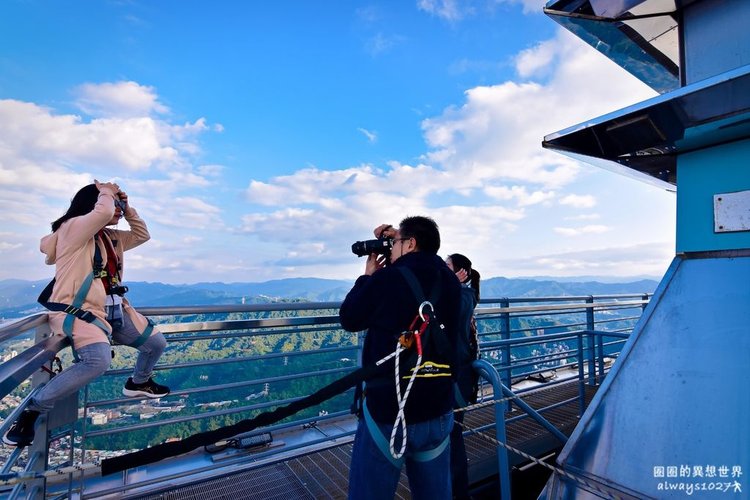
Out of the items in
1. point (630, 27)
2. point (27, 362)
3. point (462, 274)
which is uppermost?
point (630, 27)

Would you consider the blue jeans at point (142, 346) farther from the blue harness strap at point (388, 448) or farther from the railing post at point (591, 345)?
the railing post at point (591, 345)

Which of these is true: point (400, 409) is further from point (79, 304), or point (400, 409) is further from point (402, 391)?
point (79, 304)

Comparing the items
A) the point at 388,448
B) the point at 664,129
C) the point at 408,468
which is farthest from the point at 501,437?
the point at 664,129

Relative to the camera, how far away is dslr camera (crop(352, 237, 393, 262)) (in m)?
2.05

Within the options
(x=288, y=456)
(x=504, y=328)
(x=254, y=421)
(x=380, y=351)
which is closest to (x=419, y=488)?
(x=380, y=351)

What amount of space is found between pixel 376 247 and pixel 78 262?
177 cm

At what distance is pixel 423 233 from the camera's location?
1.77 m

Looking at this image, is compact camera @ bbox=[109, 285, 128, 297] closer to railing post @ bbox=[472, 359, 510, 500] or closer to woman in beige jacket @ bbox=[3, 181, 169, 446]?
woman in beige jacket @ bbox=[3, 181, 169, 446]

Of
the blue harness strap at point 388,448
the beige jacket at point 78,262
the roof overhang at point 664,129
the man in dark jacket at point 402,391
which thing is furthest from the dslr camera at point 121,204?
the roof overhang at point 664,129

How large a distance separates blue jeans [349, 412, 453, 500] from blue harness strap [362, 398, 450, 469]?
0.01m

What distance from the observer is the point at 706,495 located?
1691mm

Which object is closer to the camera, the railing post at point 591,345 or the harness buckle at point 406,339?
the harness buckle at point 406,339

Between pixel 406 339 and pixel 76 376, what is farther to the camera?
pixel 76 376

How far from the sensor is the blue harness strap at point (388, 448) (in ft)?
A: 5.16
